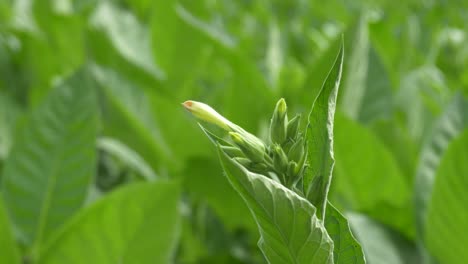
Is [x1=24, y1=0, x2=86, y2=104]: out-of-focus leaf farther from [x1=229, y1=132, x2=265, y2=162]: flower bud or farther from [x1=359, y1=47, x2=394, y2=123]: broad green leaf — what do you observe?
[x1=229, y1=132, x2=265, y2=162]: flower bud

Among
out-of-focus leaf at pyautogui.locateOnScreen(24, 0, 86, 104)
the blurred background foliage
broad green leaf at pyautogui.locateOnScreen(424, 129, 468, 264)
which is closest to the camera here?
broad green leaf at pyautogui.locateOnScreen(424, 129, 468, 264)

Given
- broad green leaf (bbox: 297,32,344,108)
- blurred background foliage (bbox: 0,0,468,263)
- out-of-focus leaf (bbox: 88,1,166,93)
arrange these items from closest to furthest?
1. blurred background foliage (bbox: 0,0,468,263)
2. broad green leaf (bbox: 297,32,344,108)
3. out-of-focus leaf (bbox: 88,1,166,93)

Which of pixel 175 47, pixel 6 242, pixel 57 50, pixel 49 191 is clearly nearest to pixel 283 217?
pixel 6 242

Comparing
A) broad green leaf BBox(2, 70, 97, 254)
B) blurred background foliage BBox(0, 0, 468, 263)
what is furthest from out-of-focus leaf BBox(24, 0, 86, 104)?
broad green leaf BBox(2, 70, 97, 254)

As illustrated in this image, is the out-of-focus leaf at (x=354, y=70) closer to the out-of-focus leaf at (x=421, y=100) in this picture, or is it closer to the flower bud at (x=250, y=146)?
the out-of-focus leaf at (x=421, y=100)

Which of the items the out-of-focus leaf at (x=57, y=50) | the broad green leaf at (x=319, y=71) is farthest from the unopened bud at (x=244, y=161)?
the out-of-focus leaf at (x=57, y=50)

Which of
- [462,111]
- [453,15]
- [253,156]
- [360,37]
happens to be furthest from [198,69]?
[453,15]

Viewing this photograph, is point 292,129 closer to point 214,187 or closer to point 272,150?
point 272,150

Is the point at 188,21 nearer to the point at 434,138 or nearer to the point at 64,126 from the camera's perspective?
the point at 64,126
